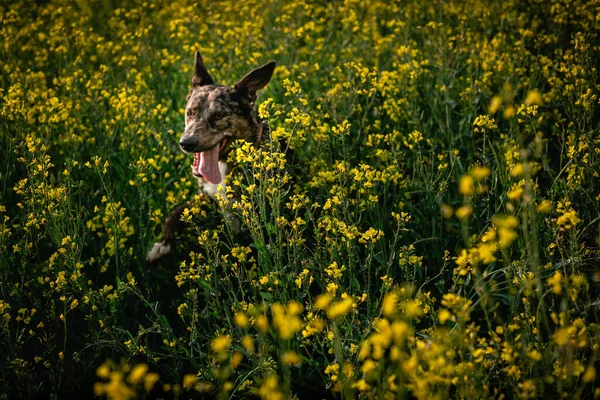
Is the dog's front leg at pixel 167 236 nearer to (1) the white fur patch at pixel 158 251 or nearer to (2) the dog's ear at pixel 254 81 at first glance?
(1) the white fur patch at pixel 158 251

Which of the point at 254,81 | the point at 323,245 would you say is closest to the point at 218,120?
the point at 254,81

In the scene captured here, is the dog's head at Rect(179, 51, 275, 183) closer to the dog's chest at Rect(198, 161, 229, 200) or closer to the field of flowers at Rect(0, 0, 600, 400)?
the dog's chest at Rect(198, 161, 229, 200)

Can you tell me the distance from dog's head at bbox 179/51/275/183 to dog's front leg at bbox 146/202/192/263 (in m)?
0.35

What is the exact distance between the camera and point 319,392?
2957 millimetres

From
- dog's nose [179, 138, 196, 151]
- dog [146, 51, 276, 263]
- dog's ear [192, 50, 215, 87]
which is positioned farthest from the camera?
dog's ear [192, 50, 215, 87]

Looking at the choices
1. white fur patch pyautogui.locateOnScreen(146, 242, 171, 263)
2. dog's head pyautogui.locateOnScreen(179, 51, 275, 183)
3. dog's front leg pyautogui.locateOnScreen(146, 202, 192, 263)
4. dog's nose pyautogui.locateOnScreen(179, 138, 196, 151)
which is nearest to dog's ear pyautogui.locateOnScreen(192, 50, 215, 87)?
dog's head pyautogui.locateOnScreen(179, 51, 275, 183)

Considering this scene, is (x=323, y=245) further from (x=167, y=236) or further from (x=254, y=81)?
(x=254, y=81)

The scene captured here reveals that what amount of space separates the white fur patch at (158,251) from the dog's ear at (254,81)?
1.26m

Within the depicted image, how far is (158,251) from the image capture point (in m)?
4.03

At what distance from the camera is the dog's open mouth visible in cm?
411

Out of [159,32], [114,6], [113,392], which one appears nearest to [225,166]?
[113,392]

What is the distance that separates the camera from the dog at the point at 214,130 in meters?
4.07

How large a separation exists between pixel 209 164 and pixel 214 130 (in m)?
0.25

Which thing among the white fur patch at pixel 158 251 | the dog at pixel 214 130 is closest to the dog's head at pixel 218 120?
the dog at pixel 214 130
